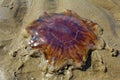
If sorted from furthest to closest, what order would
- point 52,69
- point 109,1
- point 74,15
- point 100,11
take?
point 109,1
point 100,11
point 74,15
point 52,69

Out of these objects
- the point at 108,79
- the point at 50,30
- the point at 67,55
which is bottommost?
the point at 108,79

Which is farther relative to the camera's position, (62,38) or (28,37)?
(28,37)

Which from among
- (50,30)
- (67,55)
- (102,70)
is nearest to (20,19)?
(50,30)

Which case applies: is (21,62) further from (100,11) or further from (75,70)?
(100,11)
